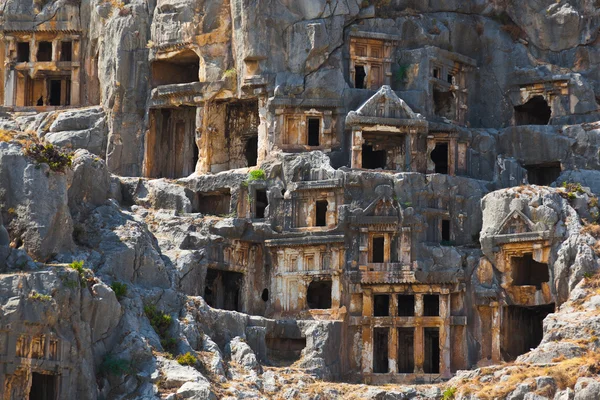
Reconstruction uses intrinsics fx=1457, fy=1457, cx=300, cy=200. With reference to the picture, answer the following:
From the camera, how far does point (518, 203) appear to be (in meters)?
65.5

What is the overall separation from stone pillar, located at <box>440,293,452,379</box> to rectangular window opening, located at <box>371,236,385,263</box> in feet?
11.6

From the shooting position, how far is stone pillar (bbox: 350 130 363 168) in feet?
228

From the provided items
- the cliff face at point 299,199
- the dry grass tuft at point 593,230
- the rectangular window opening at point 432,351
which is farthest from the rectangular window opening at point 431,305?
the dry grass tuft at point 593,230

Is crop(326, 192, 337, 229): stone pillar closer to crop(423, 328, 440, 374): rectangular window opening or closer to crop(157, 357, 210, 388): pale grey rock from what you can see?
crop(423, 328, 440, 374): rectangular window opening

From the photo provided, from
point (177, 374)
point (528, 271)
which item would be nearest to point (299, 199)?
point (528, 271)

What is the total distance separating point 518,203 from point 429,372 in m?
8.69

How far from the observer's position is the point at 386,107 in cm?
7050

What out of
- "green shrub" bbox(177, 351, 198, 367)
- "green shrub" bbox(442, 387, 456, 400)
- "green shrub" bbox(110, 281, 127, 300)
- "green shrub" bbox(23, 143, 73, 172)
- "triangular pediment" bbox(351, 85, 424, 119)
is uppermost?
"triangular pediment" bbox(351, 85, 424, 119)

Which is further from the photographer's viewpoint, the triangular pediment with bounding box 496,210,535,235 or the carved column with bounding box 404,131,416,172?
the carved column with bounding box 404,131,416,172

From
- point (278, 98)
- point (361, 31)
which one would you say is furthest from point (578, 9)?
point (278, 98)

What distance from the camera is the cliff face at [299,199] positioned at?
5516 centimetres

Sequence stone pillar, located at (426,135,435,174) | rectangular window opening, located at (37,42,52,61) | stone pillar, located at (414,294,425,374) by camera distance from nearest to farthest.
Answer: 1. stone pillar, located at (414,294,425,374)
2. stone pillar, located at (426,135,435,174)
3. rectangular window opening, located at (37,42,52,61)

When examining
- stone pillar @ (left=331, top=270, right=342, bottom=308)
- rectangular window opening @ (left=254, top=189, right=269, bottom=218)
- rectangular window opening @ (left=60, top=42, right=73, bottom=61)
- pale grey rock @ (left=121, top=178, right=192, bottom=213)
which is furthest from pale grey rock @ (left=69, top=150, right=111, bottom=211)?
rectangular window opening @ (left=60, top=42, right=73, bottom=61)

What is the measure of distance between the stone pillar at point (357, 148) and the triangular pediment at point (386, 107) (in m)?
1.07
